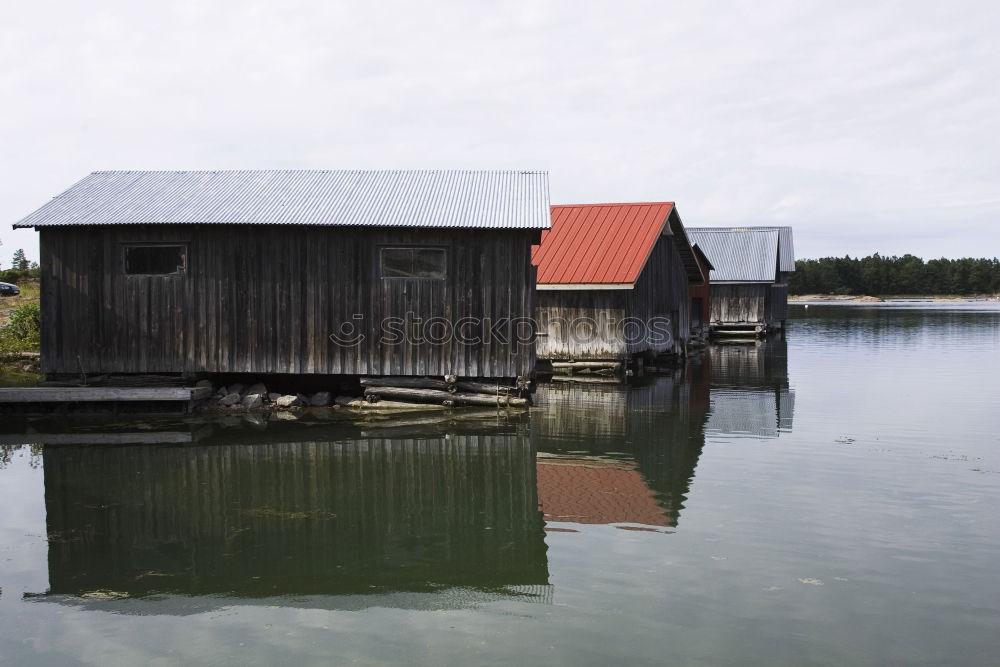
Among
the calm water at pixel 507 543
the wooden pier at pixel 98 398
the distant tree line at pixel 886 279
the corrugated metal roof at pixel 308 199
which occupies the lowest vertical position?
the calm water at pixel 507 543

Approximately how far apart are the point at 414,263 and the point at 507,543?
10.6 m

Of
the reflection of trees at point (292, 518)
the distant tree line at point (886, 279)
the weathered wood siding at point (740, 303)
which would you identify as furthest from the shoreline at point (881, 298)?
the reflection of trees at point (292, 518)

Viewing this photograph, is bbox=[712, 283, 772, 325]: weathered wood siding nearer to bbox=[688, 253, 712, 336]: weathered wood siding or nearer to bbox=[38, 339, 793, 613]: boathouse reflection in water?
bbox=[688, 253, 712, 336]: weathered wood siding

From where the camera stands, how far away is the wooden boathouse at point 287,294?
63.7 ft

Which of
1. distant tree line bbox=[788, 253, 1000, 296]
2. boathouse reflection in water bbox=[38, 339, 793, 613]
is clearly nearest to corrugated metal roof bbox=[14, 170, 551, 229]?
boathouse reflection in water bbox=[38, 339, 793, 613]

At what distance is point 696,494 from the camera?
11.8 metres

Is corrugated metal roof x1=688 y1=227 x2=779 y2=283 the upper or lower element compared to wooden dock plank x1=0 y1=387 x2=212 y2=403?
upper

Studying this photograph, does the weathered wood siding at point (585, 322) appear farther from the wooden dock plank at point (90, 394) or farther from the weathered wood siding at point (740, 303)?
the weathered wood siding at point (740, 303)

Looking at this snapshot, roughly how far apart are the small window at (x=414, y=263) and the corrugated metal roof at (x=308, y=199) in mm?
792

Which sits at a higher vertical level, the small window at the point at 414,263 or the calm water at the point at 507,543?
the small window at the point at 414,263

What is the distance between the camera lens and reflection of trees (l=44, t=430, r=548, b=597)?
874 centimetres

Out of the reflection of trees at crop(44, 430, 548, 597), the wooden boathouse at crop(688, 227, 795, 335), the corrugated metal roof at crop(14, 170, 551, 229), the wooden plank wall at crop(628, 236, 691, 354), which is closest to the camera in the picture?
the reflection of trees at crop(44, 430, 548, 597)

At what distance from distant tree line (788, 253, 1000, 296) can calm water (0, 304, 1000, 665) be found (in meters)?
124

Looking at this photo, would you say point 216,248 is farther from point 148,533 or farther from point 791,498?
point 791,498
